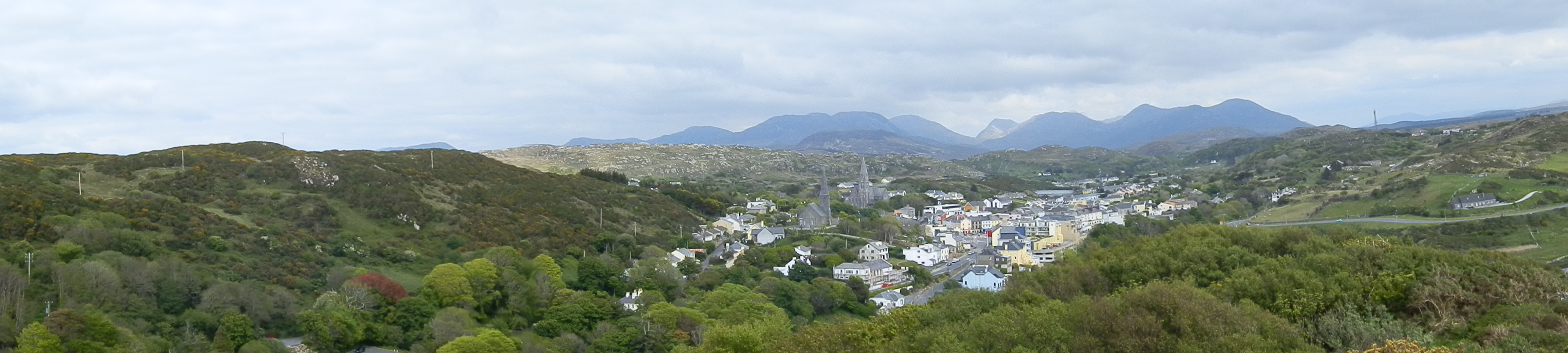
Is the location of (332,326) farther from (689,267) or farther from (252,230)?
(689,267)

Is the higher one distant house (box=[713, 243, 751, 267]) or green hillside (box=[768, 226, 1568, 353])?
green hillside (box=[768, 226, 1568, 353])

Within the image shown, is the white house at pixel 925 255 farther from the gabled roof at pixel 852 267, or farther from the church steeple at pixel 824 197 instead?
the church steeple at pixel 824 197

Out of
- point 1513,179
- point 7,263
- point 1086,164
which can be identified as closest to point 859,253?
point 7,263

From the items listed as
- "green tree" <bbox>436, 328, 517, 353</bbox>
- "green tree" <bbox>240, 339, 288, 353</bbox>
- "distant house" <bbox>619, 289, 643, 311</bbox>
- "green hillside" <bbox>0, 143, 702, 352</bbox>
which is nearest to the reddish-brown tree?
"green hillside" <bbox>0, 143, 702, 352</bbox>

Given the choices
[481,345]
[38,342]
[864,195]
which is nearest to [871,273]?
[481,345]

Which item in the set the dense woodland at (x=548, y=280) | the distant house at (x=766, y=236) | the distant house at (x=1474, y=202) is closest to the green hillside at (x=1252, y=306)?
the dense woodland at (x=548, y=280)

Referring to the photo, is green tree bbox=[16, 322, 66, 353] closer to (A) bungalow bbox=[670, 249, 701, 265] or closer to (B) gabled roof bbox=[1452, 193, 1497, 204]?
(A) bungalow bbox=[670, 249, 701, 265]
